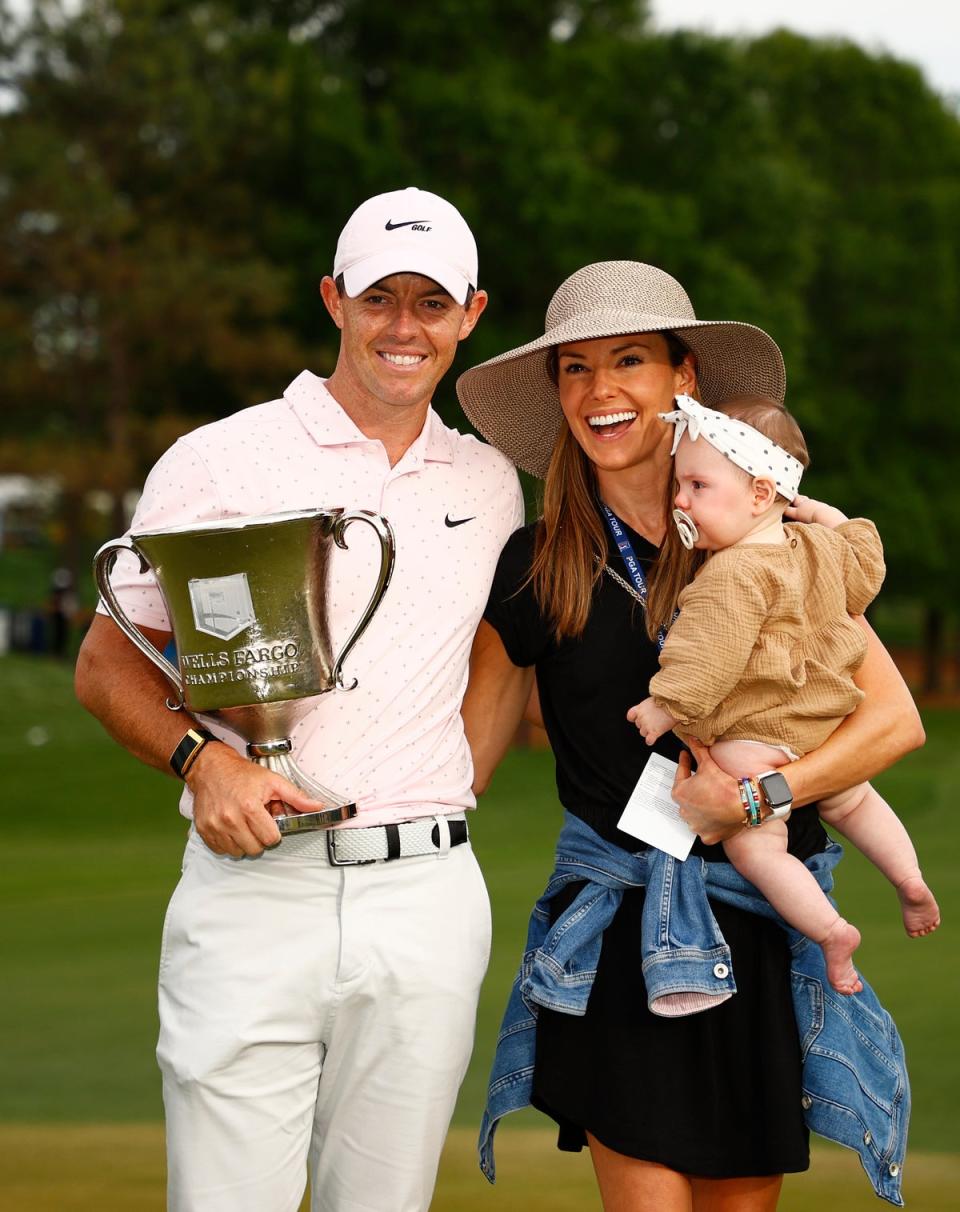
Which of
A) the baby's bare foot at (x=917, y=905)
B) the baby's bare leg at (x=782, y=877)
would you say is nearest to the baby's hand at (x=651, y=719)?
the baby's bare leg at (x=782, y=877)

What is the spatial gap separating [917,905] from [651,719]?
0.69 meters

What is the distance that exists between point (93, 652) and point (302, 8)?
73.7 ft

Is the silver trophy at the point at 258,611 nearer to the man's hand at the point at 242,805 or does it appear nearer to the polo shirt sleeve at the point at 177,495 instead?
the man's hand at the point at 242,805

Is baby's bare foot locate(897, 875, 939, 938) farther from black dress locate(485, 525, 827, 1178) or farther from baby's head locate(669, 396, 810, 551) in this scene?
baby's head locate(669, 396, 810, 551)

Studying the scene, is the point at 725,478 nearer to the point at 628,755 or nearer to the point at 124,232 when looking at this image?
the point at 628,755

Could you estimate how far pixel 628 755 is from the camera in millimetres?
3074

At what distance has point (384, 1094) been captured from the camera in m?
2.99

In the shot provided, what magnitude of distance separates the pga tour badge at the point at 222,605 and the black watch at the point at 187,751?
0.73ft

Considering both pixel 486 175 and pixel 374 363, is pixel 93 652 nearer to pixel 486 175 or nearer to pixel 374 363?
pixel 374 363

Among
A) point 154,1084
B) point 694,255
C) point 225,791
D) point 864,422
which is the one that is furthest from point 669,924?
point 864,422

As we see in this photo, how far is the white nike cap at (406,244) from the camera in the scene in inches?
120

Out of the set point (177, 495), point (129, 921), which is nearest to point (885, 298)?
point (129, 921)

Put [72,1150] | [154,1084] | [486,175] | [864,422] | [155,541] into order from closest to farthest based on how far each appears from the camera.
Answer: [155,541], [72,1150], [154,1084], [486,175], [864,422]

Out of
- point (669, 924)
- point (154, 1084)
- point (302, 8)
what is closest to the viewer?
point (669, 924)
